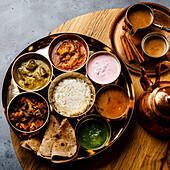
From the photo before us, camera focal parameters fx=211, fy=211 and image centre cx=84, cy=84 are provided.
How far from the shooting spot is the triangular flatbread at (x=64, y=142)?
1.93 m

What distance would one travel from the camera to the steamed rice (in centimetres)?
213

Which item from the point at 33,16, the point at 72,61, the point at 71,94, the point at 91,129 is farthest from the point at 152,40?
the point at 33,16

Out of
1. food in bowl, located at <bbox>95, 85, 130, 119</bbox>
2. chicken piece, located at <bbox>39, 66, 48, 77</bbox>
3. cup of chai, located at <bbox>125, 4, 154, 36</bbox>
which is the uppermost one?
cup of chai, located at <bbox>125, 4, 154, 36</bbox>

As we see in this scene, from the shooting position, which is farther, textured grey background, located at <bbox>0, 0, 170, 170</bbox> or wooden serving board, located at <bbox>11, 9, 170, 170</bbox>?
textured grey background, located at <bbox>0, 0, 170, 170</bbox>

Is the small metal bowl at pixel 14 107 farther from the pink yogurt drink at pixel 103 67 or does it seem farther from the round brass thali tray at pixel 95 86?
the pink yogurt drink at pixel 103 67

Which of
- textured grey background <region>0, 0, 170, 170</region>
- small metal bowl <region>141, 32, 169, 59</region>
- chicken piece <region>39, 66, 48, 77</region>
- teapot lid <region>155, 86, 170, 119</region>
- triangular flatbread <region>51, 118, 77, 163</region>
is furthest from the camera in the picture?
textured grey background <region>0, 0, 170, 170</region>

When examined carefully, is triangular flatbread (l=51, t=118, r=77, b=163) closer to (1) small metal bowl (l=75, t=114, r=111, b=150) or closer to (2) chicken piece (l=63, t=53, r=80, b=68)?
(1) small metal bowl (l=75, t=114, r=111, b=150)

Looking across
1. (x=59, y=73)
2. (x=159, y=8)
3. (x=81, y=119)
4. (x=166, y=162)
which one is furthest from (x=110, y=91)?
(x=159, y=8)

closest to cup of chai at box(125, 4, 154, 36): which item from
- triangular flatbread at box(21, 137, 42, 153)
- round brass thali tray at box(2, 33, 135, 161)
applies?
round brass thali tray at box(2, 33, 135, 161)

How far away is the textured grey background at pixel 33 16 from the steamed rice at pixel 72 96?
1464mm

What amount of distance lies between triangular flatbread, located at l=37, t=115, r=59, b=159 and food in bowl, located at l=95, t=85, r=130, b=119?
0.44m

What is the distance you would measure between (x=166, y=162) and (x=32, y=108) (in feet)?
4.70

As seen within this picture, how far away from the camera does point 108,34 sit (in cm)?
234

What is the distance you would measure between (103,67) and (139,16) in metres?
0.70
